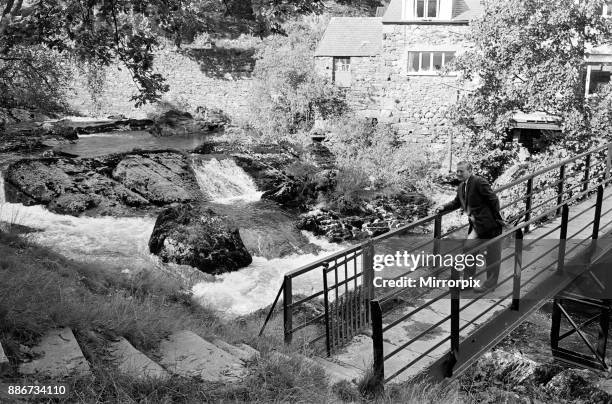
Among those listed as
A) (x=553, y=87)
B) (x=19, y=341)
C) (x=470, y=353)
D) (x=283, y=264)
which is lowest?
(x=283, y=264)

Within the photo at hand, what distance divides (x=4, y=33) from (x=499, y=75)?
40.5 ft

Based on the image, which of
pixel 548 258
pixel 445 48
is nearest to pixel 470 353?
pixel 548 258

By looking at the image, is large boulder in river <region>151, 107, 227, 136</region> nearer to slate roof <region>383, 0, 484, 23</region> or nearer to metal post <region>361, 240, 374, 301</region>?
slate roof <region>383, 0, 484, 23</region>

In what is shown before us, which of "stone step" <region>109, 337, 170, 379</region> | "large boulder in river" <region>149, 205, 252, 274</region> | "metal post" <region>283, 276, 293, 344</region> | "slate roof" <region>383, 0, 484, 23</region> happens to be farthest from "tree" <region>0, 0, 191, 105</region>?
"slate roof" <region>383, 0, 484, 23</region>

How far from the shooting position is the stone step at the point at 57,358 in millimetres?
3570

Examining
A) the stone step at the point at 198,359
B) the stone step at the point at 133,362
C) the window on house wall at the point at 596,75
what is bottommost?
the stone step at the point at 198,359

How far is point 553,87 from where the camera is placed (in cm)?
1439

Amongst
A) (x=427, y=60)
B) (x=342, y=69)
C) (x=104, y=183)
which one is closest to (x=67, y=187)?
(x=104, y=183)

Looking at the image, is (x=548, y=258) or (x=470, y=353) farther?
(x=548, y=258)

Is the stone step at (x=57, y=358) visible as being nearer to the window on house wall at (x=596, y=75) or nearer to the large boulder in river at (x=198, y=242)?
the large boulder in river at (x=198, y=242)

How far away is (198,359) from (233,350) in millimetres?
518

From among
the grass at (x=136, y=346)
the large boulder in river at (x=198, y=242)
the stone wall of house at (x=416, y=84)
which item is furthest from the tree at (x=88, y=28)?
the stone wall of house at (x=416, y=84)

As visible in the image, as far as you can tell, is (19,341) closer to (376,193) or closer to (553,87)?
(553,87)

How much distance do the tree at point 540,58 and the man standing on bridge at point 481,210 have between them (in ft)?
31.7
